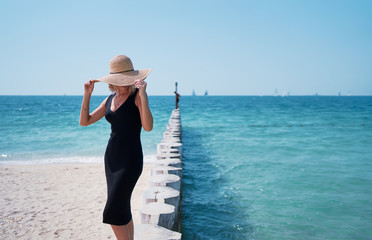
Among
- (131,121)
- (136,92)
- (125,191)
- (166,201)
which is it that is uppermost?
(136,92)

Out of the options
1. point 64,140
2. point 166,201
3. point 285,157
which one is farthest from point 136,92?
point 64,140

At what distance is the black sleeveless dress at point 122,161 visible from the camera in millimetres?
2328

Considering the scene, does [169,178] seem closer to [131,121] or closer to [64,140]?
[131,121]

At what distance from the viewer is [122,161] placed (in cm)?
236

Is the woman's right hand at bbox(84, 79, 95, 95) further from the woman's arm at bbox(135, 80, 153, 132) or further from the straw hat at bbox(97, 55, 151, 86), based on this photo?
the woman's arm at bbox(135, 80, 153, 132)

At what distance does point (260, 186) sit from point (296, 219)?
6.14 feet

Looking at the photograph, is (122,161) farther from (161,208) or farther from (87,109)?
(161,208)

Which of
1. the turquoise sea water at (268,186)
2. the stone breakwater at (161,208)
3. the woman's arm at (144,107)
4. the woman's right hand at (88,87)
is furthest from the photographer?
the turquoise sea water at (268,186)

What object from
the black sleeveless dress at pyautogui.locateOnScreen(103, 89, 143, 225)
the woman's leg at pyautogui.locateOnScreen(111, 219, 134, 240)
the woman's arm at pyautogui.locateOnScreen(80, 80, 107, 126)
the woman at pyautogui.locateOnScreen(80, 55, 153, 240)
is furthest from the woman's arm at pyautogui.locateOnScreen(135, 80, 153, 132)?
the woman's leg at pyautogui.locateOnScreen(111, 219, 134, 240)

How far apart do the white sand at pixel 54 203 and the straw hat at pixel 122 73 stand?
281cm

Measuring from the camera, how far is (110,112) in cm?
246

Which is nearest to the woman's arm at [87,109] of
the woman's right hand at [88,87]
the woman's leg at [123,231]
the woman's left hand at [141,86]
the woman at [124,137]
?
the woman's right hand at [88,87]

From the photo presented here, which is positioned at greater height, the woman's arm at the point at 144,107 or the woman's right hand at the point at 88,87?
the woman's right hand at the point at 88,87

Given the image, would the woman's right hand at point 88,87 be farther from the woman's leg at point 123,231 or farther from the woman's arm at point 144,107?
the woman's leg at point 123,231
